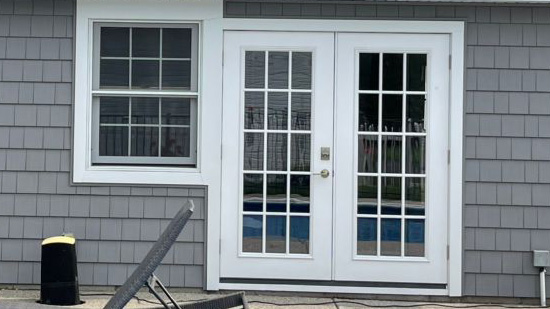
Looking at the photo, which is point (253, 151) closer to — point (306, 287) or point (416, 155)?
point (306, 287)

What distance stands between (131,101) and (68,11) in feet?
2.93

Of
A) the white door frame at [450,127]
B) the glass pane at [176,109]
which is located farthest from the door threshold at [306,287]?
the glass pane at [176,109]

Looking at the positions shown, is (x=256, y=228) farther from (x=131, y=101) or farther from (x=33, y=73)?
(x=33, y=73)

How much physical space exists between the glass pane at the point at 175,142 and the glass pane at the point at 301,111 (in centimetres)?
89

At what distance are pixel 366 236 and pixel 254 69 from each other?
1.64m

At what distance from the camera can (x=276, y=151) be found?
595cm

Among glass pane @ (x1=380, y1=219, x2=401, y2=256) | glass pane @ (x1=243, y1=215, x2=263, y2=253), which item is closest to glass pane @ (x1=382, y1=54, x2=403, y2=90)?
glass pane @ (x1=380, y1=219, x2=401, y2=256)

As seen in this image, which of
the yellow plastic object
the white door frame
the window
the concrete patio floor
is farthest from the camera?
the window

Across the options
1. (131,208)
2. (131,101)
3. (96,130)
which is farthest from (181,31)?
(131,208)

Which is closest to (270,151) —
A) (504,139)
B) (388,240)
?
(388,240)

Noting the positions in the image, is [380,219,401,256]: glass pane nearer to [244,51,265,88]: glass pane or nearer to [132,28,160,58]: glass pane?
[244,51,265,88]: glass pane

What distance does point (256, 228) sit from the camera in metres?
5.95

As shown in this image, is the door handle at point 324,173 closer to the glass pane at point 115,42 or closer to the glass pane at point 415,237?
the glass pane at point 415,237

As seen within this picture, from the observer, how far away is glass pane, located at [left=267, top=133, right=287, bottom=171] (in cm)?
594
